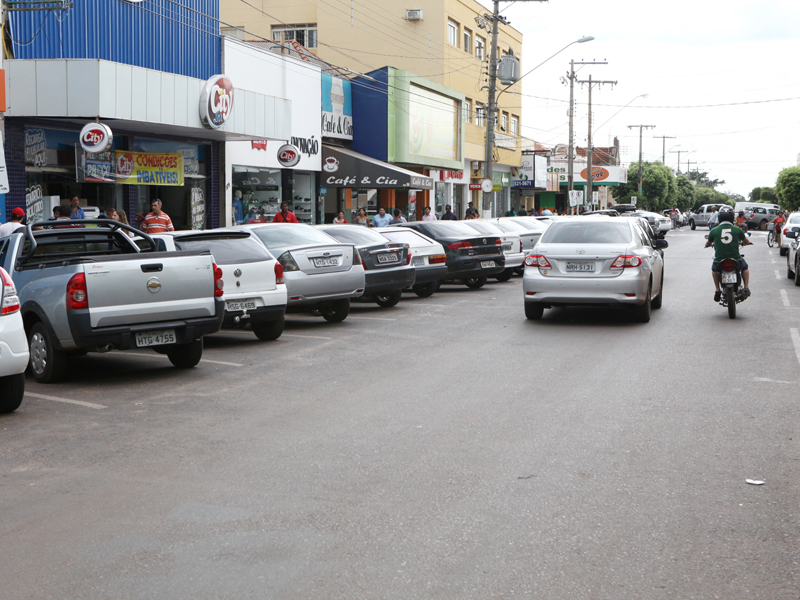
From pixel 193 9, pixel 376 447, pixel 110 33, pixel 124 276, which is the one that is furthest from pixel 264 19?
pixel 376 447

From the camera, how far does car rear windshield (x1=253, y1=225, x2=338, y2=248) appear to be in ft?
45.2

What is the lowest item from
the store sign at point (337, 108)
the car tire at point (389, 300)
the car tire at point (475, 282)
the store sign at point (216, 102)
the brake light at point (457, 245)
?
the car tire at point (389, 300)

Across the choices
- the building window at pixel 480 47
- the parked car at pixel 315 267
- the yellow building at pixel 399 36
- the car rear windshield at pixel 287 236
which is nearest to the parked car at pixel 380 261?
the car rear windshield at pixel 287 236

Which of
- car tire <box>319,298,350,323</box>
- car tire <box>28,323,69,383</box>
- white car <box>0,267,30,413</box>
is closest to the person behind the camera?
white car <box>0,267,30,413</box>

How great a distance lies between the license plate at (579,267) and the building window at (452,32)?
113 ft

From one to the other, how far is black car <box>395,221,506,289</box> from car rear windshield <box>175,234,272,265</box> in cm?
706

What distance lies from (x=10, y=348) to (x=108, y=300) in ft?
5.43

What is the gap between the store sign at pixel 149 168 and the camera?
21047 millimetres

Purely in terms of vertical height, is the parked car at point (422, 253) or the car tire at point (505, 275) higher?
the parked car at point (422, 253)

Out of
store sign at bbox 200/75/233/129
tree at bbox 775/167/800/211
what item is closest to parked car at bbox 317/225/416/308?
store sign at bbox 200/75/233/129

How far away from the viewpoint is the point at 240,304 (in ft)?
38.3

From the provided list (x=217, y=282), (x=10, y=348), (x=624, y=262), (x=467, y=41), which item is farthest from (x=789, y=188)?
(x=10, y=348)

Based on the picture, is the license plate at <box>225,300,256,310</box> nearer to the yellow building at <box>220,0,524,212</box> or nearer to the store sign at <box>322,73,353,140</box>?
the store sign at <box>322,73,353,140</box>

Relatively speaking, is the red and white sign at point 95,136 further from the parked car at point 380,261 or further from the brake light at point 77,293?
the brake light at point 77,293
